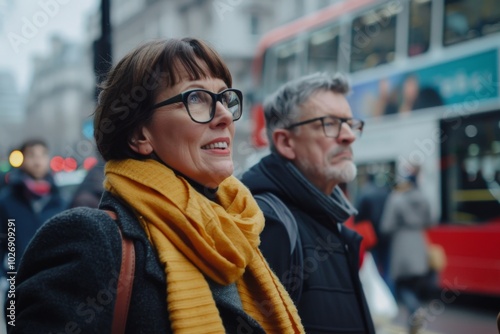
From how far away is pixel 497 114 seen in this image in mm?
8812

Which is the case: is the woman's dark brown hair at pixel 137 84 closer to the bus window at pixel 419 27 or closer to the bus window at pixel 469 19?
the bus window at pixel 469 19

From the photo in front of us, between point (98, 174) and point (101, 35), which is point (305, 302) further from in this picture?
point (101, 35)

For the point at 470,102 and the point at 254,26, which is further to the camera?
the point at 254,26

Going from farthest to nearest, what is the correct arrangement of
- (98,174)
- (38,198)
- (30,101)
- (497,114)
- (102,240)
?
1. (30,101)
2. (497,114)
3. (38,198)
4. (98,174)
5. (102,240)

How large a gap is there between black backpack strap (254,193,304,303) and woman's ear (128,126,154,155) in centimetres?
79

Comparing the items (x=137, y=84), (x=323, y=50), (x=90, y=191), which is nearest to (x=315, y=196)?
(x=137, y=84)

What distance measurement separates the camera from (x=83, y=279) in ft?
5.01

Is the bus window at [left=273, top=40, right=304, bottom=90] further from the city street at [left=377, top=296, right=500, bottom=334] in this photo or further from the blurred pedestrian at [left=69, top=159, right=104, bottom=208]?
the blurred pedestrian at [left=69, top=159, right=104, bottom=208]

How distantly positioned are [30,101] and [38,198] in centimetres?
7198

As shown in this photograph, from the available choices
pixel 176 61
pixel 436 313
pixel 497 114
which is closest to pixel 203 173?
pixel 176 61

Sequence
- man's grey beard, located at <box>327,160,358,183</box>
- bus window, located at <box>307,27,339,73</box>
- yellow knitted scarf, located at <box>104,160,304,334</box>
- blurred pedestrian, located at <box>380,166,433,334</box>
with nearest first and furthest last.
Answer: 1. yellow knitted scarf, located at <box>104,160,304,334</box>
2. man's grey beard, located at <box>327,160,358,183</box>
3. blurred pedestrian, located at <box>380,166,433,334</box>
4. bus window, located at <box>307,27,339,73</box>

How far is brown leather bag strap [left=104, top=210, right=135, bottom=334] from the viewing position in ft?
5.05

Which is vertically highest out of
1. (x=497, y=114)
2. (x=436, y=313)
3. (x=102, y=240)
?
(x=497, y=114)

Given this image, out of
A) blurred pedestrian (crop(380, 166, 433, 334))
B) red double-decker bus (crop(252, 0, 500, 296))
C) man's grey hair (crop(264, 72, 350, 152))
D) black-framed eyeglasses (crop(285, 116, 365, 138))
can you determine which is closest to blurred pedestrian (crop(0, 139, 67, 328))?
man's grey hair (crop(264, 72, 350, 152))
